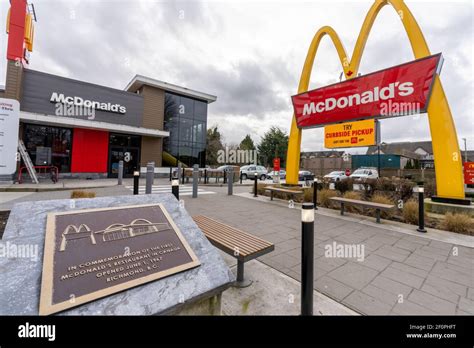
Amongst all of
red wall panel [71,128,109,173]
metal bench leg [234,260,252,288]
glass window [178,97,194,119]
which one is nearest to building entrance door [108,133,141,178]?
red wall panel [71,128,109,173]

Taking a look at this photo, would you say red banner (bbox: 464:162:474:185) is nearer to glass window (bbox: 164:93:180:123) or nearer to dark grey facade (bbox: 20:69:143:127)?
→ glass window (bbox: 164:93:180:123)

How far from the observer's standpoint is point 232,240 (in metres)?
2.91

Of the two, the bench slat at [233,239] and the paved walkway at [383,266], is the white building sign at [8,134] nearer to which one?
the bench slat at [233,239]

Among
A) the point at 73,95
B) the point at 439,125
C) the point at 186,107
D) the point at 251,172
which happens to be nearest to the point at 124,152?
the point at 73,95

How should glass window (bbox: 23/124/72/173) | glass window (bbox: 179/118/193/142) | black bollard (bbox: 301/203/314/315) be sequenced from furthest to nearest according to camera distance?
1. glass window (bbox: 179/118/193/142)
2. glass window (bbox: 23/124/72/173)
3. black bollard (bbox: 301/203/314/315)

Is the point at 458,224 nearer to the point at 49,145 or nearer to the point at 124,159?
the point at 124,159

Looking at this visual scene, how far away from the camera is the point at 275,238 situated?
15.0 feet

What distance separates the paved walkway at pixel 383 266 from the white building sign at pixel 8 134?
5.14 meters

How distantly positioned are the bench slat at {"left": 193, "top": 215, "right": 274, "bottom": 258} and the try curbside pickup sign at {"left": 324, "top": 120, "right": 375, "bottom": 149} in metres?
8.33

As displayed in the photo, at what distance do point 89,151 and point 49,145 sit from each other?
2.24m

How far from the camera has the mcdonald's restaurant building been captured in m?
13.6

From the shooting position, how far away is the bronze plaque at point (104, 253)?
5.37 ft
